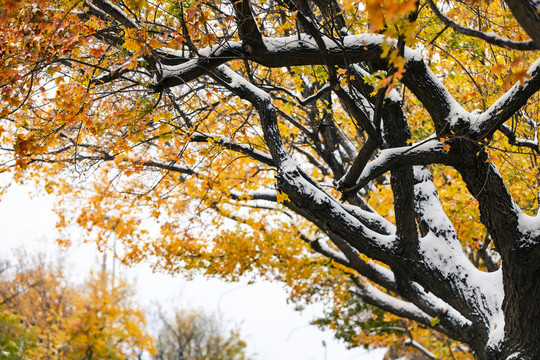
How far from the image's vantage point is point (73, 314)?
24.3m

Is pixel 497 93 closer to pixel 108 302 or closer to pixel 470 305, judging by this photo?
pixel 470 305

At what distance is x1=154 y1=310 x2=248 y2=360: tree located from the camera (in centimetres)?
2555

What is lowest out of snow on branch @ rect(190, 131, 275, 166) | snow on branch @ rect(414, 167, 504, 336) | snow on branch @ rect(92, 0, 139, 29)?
snow on branch @ rect(414, 167, 504, 336)

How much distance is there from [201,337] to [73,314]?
7.30 m

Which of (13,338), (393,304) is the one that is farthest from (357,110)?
(13,338)

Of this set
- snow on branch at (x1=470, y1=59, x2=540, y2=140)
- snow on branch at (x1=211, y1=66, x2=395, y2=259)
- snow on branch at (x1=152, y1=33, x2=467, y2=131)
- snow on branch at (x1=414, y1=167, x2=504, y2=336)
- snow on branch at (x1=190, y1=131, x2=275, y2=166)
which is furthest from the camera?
snow on branch at (x1=190, y1=131, x2=275, y2=166)

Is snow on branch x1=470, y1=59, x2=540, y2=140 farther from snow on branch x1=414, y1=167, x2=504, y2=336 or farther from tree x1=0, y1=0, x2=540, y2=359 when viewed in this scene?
snow on branch x1=414, y1=167, x2=504, y2=336

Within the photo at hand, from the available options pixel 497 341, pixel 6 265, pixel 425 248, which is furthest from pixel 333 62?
pixel 6 265

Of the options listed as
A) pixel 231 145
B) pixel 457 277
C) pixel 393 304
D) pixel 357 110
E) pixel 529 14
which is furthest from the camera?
pixel 393 304

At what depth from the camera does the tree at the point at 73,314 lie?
68.8 ft

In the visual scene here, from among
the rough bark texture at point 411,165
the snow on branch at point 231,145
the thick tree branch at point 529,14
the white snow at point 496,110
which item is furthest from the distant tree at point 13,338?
the thick tree branch at point 529,14

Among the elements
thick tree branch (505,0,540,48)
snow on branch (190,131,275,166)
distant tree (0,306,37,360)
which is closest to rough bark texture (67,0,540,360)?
snow on branch (190,131,275,166)

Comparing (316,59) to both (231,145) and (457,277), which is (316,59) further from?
(457,277)

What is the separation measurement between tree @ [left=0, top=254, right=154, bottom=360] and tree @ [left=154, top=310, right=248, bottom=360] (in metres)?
1.78
